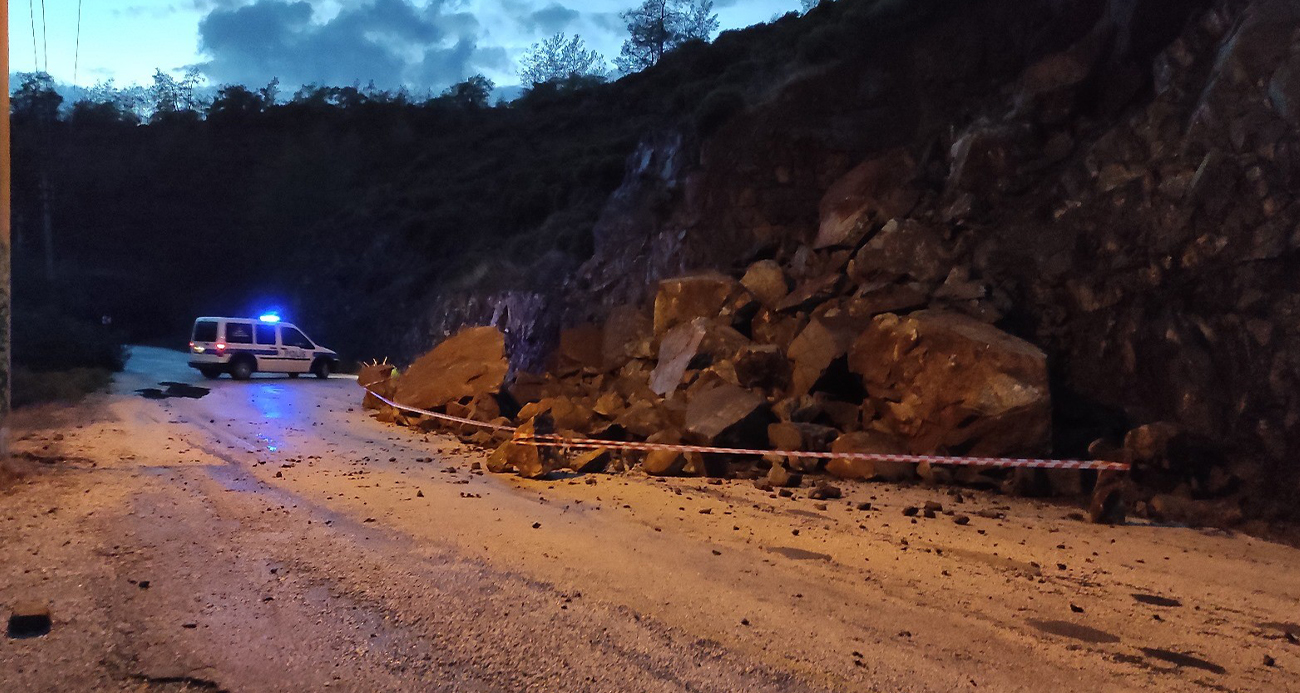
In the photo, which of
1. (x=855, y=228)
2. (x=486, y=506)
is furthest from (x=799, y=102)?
(x=486, y=506)

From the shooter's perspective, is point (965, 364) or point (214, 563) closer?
point (214, 563)

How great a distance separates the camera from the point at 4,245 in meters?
8.70

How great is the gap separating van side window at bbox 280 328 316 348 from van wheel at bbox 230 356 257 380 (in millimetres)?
1289

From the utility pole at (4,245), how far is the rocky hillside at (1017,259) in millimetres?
6991

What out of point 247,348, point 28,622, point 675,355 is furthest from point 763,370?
point 247,348

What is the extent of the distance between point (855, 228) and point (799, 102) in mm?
5929

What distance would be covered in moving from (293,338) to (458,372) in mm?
Result: 12292

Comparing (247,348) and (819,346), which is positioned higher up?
(819,346)

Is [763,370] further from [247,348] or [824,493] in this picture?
[247,348]

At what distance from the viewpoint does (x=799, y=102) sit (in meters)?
19.3

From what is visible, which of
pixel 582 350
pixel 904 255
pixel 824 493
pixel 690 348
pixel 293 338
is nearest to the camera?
pixel 824 493

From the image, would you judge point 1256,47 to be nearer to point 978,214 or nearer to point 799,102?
point 978,214

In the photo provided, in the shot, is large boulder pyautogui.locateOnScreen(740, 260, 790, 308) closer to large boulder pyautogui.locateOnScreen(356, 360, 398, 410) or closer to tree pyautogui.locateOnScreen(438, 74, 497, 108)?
large boulder pyautogui.locateOnScreen(356, 360, 398, 410)

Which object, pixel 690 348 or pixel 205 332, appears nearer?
pixel 690 348
